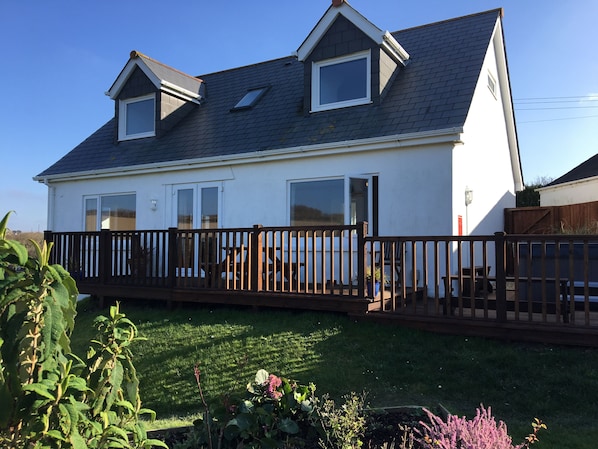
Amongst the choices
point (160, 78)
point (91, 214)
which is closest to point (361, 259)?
point (160, 78)

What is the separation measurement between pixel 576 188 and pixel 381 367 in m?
18.9

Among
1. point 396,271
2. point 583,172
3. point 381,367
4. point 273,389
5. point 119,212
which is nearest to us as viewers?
point 273,389

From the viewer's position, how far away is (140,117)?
13.1 meters

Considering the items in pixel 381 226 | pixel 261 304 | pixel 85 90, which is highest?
pixel 85 90

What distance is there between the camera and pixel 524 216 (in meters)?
12.5

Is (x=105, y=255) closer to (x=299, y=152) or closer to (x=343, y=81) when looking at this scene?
(x=299, y=152)

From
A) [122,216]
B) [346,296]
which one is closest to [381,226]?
[346,296]

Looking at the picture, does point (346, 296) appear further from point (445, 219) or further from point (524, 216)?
point (524, 216)

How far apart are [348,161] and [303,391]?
20.1 feet

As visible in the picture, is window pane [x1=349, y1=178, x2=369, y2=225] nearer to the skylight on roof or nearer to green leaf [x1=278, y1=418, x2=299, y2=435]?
the skylight on roof

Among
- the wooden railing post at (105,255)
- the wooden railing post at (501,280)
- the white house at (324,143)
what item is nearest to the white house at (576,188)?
the white house at (324,143)

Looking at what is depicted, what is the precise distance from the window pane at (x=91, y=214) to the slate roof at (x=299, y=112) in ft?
3.10

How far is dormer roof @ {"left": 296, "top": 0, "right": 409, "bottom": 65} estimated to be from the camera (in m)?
9.49

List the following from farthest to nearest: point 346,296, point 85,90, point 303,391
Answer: point 85,90 < point 346,296 < point 303,391
